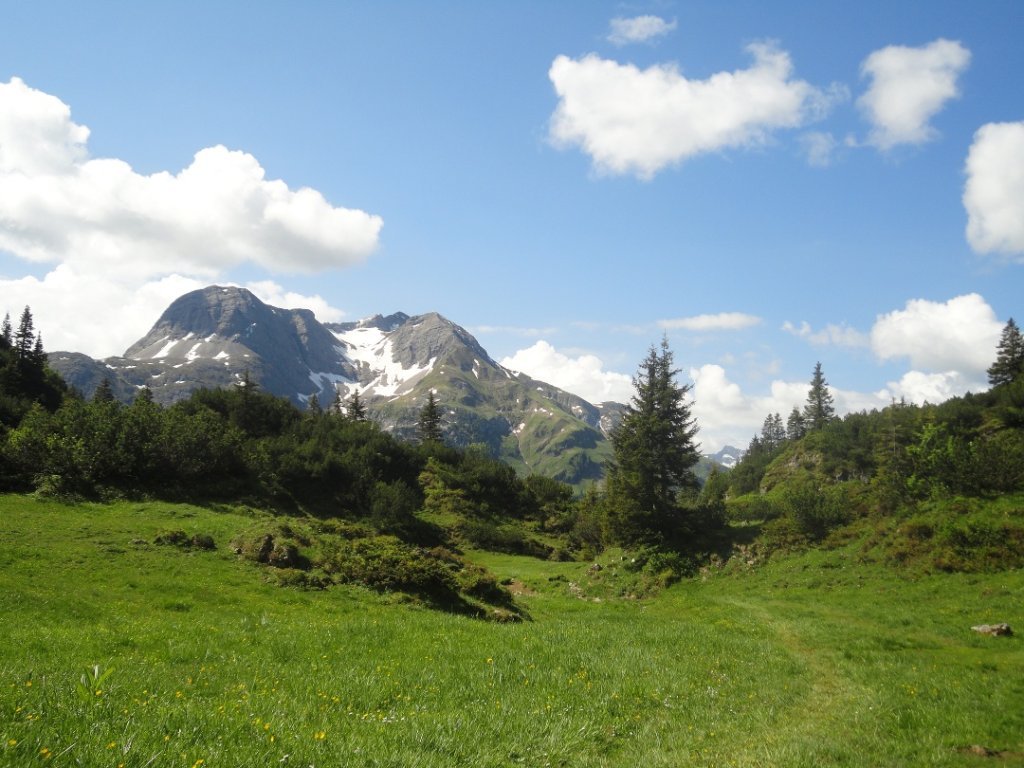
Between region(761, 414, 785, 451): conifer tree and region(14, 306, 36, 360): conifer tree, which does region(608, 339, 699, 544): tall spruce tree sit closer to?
region(14, 306, 36, 360): conifer tree

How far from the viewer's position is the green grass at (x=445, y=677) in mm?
7323

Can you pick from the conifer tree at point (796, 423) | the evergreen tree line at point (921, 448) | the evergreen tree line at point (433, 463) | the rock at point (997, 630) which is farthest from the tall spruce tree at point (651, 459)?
the conifer tree at point (796, 423)

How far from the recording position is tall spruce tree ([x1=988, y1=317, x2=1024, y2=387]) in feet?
268

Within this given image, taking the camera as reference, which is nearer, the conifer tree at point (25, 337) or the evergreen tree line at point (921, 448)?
the evergreen tree line at point (921, 448)

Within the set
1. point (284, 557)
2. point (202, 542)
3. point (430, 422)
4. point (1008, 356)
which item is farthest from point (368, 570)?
point (1008, 356)

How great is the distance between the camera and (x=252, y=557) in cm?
2717

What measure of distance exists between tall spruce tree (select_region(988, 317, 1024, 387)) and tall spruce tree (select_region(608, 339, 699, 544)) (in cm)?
6293

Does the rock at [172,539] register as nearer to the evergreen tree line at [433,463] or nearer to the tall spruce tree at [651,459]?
the evergreen tree line at [433,463]

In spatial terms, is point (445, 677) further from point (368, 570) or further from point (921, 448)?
point (921, 448)

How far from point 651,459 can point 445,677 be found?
3641 cm

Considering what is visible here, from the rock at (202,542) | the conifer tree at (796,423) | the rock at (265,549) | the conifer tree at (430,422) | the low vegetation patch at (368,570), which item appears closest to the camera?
the low vegetation patch at (368,570)

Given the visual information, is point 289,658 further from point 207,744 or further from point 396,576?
point 396,576

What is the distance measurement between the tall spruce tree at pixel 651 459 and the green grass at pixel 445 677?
16.4 meters

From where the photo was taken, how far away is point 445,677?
473 inches
